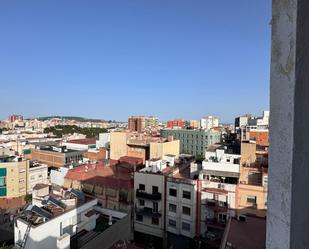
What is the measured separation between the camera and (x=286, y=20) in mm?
1022

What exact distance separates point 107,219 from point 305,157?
11.2m

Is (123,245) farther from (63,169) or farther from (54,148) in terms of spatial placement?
(54,148)

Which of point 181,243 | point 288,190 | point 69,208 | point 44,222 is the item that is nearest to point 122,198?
point 181,243

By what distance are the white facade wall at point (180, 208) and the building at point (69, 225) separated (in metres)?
4.17

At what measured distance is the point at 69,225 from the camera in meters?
9.44

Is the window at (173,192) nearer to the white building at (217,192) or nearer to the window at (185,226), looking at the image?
the white building at (217,192)

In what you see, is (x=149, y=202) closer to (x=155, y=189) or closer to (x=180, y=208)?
(x=155, y=189)

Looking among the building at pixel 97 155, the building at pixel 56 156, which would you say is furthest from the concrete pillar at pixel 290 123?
the building at pixel 56 156

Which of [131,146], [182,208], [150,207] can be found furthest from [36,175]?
[182,208]

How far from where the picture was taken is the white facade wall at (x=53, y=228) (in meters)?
8.04

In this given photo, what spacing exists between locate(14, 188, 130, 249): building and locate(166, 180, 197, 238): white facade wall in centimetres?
417

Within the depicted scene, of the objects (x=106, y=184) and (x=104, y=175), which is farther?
(x=104, y=175)

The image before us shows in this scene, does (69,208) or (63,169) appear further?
(63,169)

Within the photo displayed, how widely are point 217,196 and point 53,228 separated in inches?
326
